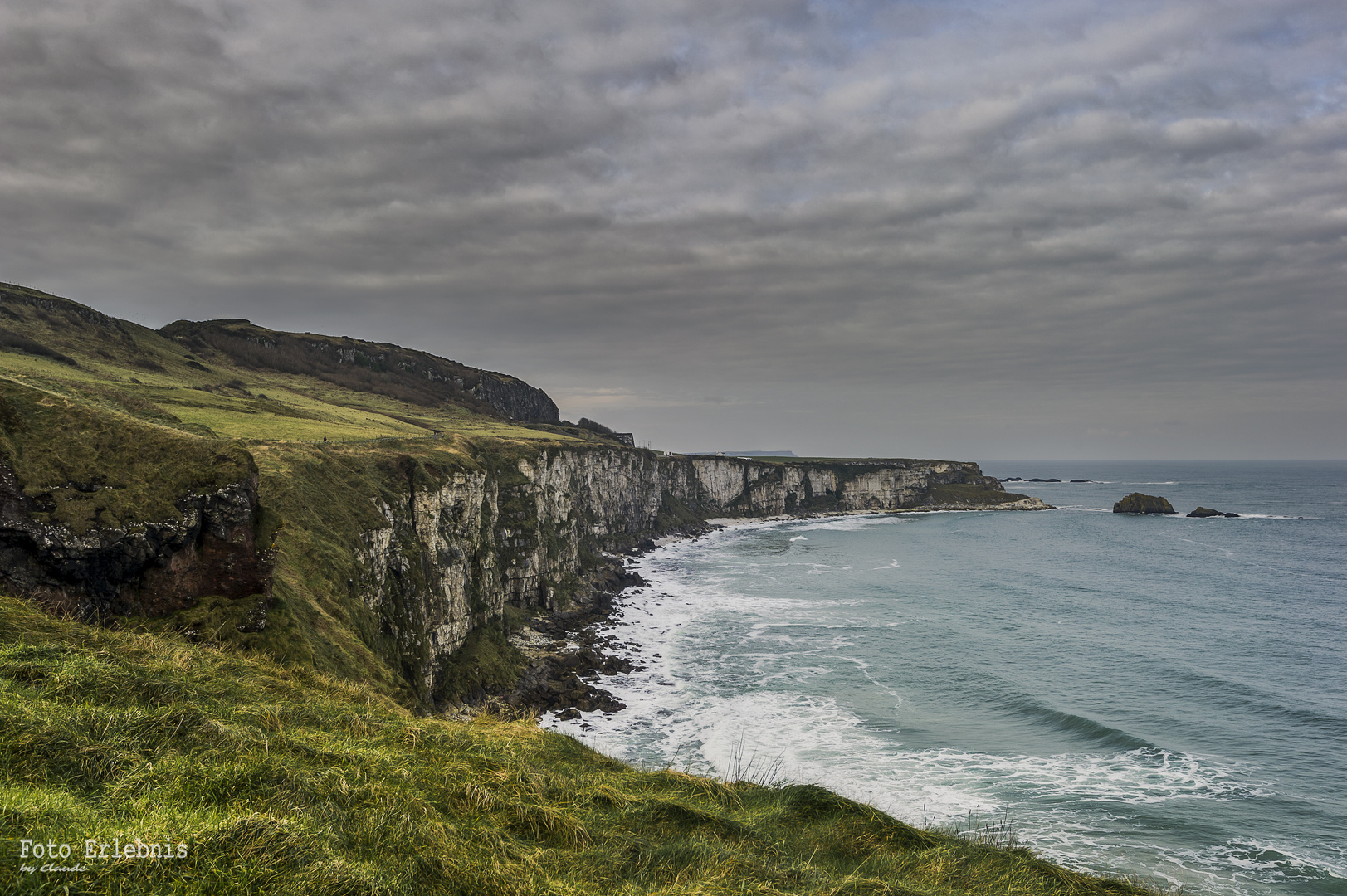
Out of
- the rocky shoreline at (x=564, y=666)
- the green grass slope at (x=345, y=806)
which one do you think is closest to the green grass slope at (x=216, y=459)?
the green grass slope at (x=345, y=806)

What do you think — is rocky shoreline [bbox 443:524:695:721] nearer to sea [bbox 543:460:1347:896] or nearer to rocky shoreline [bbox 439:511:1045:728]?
rocky shoreline [bbox 439:511:1045:728]

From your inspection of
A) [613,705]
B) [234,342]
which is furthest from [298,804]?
[234,342]

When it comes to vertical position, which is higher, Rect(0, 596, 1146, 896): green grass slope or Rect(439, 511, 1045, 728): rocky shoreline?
Rect(0, 596, 1146, 896): green grass slope

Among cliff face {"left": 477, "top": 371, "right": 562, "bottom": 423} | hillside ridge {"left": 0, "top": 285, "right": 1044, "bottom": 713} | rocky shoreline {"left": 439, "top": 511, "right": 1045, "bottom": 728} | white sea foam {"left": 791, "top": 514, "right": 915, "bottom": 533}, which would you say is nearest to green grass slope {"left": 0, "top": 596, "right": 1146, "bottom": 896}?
hillside ridge {"left": 0, "top": 285, "right": 1044, "bottom": 713}

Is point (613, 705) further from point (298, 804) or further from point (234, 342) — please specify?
point (234, 342)

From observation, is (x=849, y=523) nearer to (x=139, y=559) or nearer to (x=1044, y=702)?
(x=1044, y=702)

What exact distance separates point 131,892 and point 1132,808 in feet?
121

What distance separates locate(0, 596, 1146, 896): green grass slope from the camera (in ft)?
22.6

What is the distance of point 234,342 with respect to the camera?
469ft

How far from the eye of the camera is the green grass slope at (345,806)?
22.6 ft

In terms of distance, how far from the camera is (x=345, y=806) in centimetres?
959

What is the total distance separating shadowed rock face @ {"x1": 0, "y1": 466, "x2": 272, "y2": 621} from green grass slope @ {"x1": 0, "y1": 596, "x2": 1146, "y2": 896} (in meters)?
3.09

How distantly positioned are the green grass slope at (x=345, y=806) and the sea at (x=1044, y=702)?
486 cm

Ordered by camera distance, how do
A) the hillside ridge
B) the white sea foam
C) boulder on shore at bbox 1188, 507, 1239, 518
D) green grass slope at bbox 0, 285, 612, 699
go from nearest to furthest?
the hillside ridge → green grass slope at bbox 0, 285, 612, 699 → boulder on shore at bbox 1188, 507, 1239, 518 → the white sea foam
